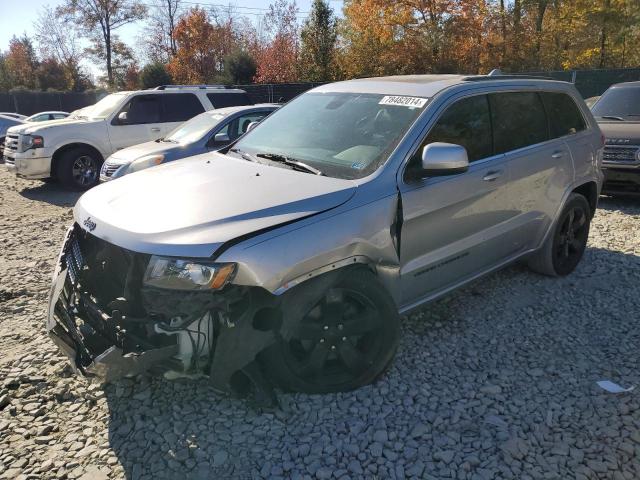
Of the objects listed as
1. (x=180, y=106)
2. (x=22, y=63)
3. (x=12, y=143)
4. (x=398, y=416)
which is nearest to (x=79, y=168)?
(x=12, y=143)

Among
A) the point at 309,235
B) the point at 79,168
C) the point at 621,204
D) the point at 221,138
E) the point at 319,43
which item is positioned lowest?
the point at 621,204

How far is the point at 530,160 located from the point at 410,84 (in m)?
1.23

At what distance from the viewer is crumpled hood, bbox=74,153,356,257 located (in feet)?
8.57

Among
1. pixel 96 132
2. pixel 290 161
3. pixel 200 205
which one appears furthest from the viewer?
pixel 96 132

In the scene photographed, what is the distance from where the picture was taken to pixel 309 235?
276cm

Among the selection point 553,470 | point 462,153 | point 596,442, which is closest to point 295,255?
point 462,153

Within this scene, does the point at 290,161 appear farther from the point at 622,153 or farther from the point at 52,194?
the point at 52,194

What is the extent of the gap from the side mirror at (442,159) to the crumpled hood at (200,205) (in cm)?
51

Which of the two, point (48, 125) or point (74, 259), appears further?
point (48, 125)

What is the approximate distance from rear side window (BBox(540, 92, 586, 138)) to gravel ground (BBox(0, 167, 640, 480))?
5.38 feet

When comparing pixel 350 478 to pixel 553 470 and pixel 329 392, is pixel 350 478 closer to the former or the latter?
pixel 329 392

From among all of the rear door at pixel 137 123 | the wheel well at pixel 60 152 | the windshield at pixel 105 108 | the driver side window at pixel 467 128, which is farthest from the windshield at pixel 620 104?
A: the wheel well at pixel 60 152

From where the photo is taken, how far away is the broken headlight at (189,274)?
2.53 metres

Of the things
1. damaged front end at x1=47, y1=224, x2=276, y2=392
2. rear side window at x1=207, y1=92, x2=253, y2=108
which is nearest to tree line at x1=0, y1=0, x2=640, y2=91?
rear side window at x1=207, y1=92, x2=253, y2=108
